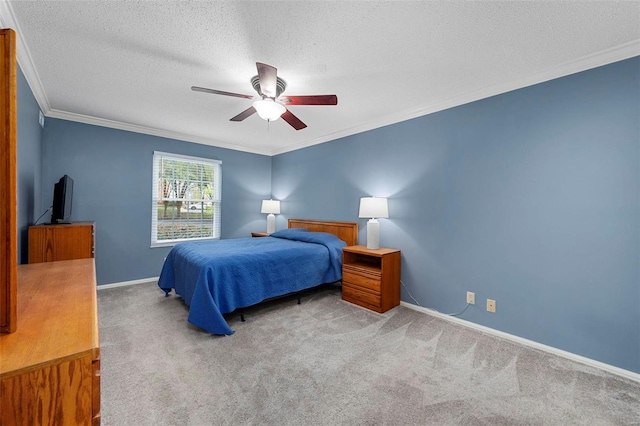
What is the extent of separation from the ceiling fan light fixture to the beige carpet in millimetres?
2063

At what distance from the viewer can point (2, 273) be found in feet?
2.77

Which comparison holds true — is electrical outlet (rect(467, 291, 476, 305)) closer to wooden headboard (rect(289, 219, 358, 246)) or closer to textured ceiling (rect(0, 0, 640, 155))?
wooden headboard (rect(289, 219, 358, 246))

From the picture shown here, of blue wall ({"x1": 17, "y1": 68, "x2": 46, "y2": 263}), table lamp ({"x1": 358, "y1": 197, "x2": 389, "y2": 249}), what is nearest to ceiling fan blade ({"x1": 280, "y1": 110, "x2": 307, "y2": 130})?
table lamp ({"x1": 358, "y1": 197, "x2": 389, "y2": 249})

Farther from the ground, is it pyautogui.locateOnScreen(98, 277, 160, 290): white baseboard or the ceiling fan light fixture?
the ceiling fan light fixture

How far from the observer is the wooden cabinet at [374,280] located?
3.16 metres

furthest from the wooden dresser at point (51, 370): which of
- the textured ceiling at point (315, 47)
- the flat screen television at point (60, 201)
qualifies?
the flat screen television at point (60, 201)

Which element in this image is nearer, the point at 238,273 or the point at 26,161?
the point at 26,161

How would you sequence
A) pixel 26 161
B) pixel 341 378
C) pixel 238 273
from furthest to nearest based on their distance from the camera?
pixel 238 273 → pixel 26 161 → pixel 341 378

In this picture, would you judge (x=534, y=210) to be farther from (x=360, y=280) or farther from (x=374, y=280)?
(x=360, y=280)

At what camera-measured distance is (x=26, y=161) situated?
2.66 meters

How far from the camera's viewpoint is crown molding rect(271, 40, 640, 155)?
204 centimetres

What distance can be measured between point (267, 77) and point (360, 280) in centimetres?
246

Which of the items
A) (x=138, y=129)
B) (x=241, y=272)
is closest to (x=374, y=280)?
(x=241, y=272)

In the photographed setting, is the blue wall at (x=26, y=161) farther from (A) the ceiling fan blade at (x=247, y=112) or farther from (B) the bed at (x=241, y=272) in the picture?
(A) the ceiling fan blade at (x=247, y=112)
